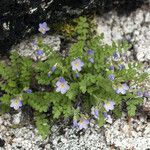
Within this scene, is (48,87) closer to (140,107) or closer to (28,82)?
(28,82)

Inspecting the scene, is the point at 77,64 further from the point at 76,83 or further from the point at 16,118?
the point at 16,118

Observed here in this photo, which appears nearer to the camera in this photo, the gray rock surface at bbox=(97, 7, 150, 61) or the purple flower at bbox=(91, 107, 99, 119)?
the purple flower at bbox=(91, 107, 99, 119)

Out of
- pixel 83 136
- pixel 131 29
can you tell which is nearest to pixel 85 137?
A: pixel 83 136

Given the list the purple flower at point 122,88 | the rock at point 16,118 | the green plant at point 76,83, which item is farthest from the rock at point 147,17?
the rock at point 16,118

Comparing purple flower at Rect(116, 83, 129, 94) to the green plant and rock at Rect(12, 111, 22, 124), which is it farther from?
rock at Rect(12, 111, 22, 124)

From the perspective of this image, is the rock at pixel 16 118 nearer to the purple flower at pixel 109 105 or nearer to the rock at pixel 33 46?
the rock at pixel 33 46

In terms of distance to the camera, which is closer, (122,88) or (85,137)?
(122,88)

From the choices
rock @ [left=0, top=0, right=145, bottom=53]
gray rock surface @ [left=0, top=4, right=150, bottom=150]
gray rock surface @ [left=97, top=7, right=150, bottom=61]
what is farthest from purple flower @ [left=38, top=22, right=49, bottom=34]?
gray rock surface @ [left=97, top=7, right=150, bottom=61]

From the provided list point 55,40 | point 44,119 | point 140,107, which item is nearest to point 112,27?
point 55,40
